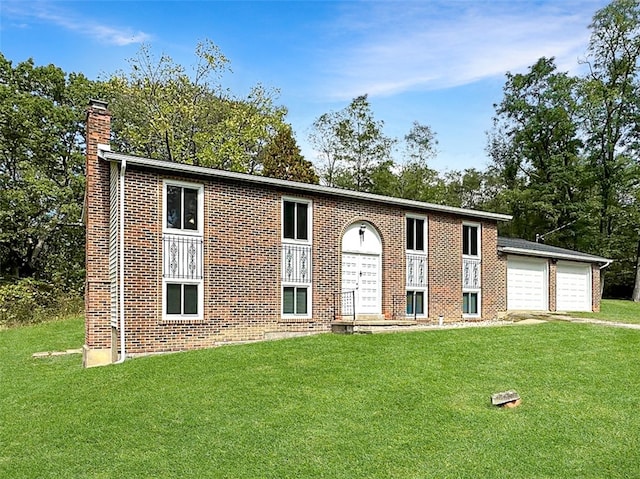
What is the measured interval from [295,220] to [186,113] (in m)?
17.4

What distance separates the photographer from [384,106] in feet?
125

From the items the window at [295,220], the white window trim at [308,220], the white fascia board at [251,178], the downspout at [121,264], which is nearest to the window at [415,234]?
the white fascia board at [251,178]

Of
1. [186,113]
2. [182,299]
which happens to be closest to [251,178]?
[182,299]

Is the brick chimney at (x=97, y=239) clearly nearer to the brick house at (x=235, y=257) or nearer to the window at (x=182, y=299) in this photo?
the brick house at (x=235, y=257)

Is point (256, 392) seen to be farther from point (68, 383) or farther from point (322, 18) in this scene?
point (322, 18)

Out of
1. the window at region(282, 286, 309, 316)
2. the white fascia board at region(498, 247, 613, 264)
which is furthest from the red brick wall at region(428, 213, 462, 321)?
the window at region(282, 286, 309, 316)

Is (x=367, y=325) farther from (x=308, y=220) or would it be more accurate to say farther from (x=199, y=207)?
(x=199, y=207)

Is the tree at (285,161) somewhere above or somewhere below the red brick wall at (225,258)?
above

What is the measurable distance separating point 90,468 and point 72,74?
95.0 ft

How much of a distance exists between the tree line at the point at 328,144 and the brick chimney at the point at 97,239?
16.0 m

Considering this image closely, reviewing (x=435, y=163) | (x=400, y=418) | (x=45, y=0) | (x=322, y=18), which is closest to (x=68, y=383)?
(x=400, y=418)

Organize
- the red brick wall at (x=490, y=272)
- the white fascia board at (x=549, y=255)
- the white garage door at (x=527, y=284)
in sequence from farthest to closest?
1. the white garage door at (x=527, y=284)
2. the white fascia board at (x=549, y=255)
3. the red brick wall at (x=490, y=272)

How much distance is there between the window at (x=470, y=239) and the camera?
62.5 ft

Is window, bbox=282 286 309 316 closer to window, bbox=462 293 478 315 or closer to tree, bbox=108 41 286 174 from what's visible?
window, bbox=462 293 478 315
